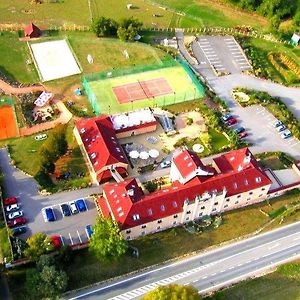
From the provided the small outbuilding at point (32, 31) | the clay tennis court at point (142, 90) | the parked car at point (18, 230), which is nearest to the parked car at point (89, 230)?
the parked car at point (18, 230)

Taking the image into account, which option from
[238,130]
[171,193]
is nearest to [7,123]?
[171,193]

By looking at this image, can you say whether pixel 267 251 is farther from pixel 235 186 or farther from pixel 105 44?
pixel 105 44

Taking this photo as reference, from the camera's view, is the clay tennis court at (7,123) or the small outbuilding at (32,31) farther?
the small outbuilding at (32,31)

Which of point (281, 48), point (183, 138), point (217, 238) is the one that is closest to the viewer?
point (217, 238)

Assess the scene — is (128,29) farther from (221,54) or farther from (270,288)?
(270,288)

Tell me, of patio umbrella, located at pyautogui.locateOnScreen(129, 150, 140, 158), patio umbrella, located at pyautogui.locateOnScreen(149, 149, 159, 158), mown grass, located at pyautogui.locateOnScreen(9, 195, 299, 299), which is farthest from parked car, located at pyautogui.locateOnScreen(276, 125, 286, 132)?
patio umbrella, located at pyautogui.locateOnScreen(129, 150, 140, 158)

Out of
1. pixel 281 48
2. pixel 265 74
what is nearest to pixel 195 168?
pixel 265 74

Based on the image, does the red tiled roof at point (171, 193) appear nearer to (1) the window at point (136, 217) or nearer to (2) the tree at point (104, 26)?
(1) the window at point (136, 217)
